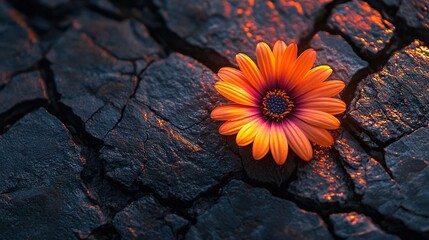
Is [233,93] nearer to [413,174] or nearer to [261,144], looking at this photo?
[261,144]

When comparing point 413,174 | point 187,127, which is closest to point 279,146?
point 187,127

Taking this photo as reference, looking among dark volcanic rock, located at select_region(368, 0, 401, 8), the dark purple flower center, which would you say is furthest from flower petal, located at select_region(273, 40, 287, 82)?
dark volcanic rock, located at select_region(368, 0, 401, 8)

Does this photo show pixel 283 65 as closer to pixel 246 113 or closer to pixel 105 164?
pixel 246 113

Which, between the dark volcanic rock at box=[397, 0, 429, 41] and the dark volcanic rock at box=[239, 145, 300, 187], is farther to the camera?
the dark volcanic rock at box=[397, 0, 429, 41]

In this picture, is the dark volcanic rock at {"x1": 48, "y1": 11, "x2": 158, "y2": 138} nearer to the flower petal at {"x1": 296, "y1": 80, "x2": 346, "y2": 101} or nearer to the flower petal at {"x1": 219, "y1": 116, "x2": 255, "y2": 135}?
the flower petal at {"x1": 219, "y1": 116, "x2": 255, "y2": 135}

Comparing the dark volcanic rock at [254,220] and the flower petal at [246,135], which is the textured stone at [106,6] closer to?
the flower petal at [246,135]

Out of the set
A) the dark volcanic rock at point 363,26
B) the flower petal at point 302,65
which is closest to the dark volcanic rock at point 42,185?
the flower petal at point 302,65
